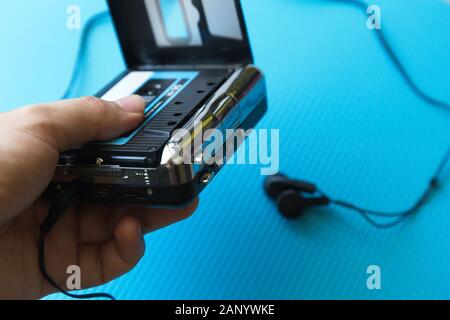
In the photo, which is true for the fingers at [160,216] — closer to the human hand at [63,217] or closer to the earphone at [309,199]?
the human hand at [63,217]

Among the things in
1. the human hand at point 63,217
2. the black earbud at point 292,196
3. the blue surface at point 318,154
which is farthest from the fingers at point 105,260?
the black earbud at point 292,196

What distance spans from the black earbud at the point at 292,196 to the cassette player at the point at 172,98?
133 mm

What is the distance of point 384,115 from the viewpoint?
1.06 meters

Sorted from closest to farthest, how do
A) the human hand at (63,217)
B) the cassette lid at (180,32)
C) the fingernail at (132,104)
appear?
the human hand at (63,217), the fingernail at (132,104), the cassette lid at (180,32)

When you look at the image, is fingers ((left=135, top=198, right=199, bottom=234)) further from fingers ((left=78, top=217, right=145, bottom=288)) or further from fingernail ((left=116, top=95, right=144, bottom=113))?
fingernail ((left=116, top=95, right=144, bottom=113))

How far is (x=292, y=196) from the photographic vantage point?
0.95 meters

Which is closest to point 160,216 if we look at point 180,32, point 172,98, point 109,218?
point 109,218

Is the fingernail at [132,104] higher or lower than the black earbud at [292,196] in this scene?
higher

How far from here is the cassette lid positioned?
90cm

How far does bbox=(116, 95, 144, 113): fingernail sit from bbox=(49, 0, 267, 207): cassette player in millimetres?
18

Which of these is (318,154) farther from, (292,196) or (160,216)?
(160,216)

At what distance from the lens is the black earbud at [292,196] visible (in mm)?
955
